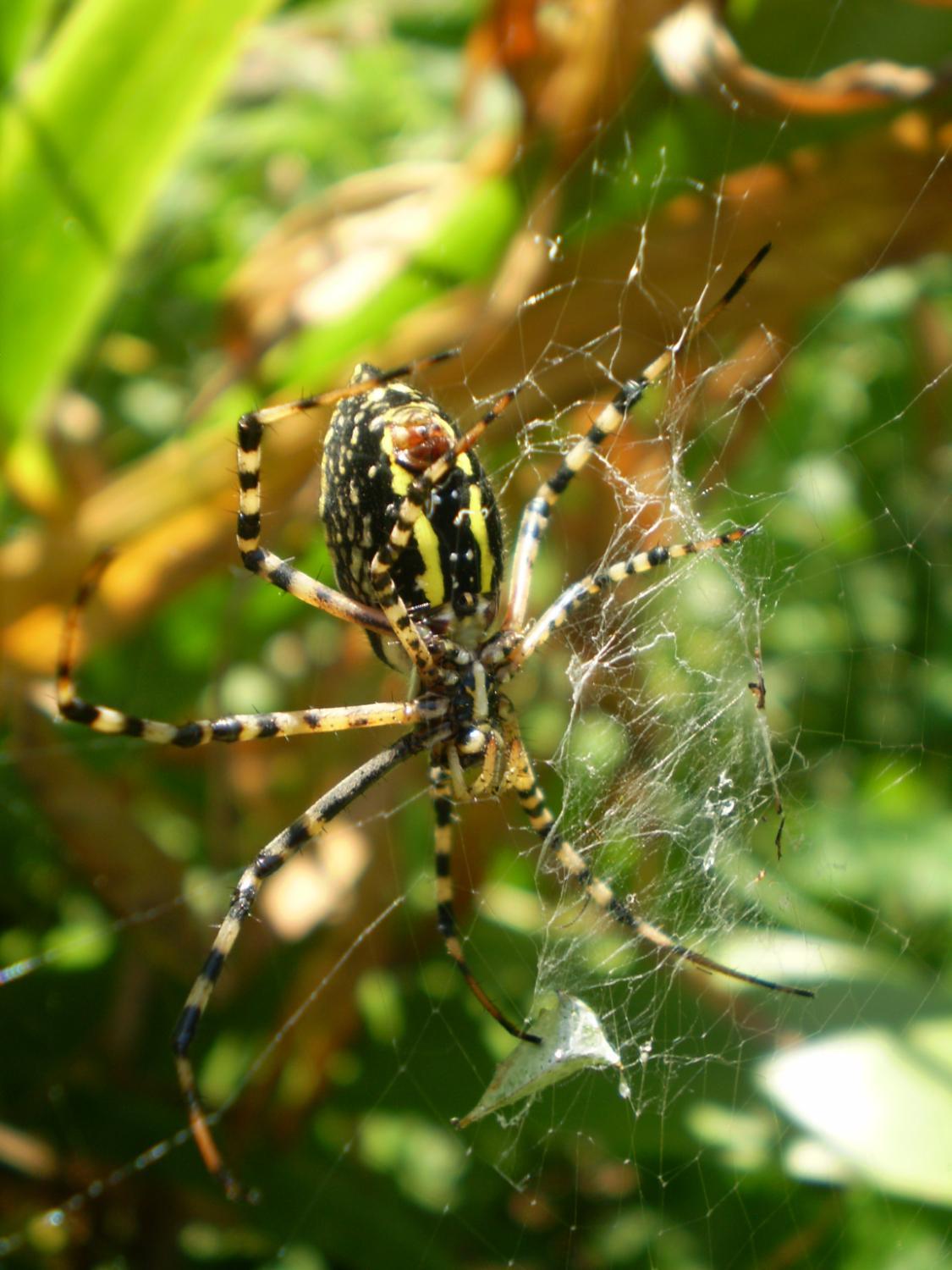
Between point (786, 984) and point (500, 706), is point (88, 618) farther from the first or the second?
point (786, 984)

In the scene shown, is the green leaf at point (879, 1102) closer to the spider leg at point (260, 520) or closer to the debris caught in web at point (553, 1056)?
the debris caught in web at point (553, 1056)

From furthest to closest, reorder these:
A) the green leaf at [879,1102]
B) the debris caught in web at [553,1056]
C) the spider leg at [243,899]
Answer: the spider leg at [243,899]
the green leaf at [879,1102]
the debris caught in web at [553,1056]

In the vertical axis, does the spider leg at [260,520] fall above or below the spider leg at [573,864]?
above

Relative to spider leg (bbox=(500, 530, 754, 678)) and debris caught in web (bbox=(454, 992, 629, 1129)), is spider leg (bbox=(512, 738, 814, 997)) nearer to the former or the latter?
spider leg (bbox=(500, 530, 754, 678))

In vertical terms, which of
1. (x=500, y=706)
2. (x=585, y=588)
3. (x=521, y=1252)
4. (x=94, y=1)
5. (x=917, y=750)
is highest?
(x=94, y=1)

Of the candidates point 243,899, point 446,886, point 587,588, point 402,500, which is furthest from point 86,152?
point 446,886

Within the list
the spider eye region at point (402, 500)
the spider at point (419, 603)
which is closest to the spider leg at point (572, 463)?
the spider at point (419, 603)

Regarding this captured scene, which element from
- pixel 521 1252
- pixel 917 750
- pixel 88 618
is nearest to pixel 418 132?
pixel 88 618
